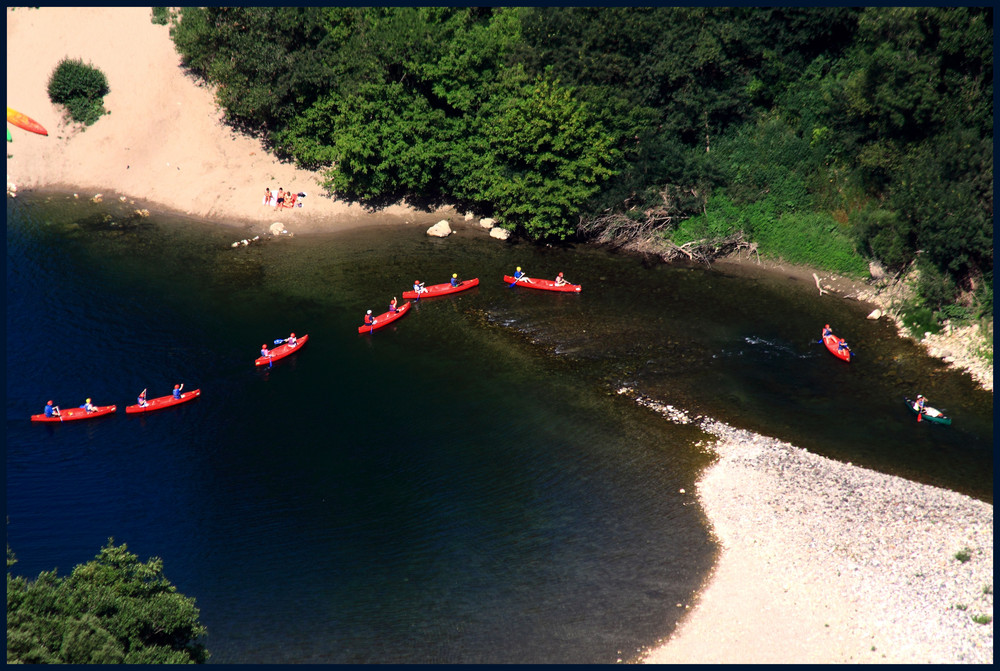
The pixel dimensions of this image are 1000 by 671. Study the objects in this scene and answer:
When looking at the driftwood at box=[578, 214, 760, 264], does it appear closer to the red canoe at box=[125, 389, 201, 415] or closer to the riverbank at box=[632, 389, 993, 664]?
the riverbank at box=[632, 389, 993, 664]

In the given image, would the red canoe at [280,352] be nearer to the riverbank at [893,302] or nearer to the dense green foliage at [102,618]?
the dense green foliage at [102,618]

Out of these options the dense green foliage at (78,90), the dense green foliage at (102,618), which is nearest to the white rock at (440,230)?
the dense green foliage at (78,90)

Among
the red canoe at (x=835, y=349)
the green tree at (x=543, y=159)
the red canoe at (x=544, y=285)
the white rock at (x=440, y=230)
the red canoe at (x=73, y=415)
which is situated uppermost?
the green tree at (x=543, y=159)

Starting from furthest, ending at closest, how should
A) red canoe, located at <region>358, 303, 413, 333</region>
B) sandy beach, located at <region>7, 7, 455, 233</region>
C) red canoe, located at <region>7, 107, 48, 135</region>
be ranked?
sandy beach, located at <region>7, 7, 455, 233</region>, red canoe, located at <region>7, 107, 48, 135</region>, red canoe, located at <region>358, 303, 413, 333</region>

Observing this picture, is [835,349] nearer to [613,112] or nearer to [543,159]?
[613,112]

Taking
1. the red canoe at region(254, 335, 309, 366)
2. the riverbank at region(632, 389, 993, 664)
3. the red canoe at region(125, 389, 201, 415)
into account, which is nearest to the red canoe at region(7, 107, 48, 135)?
the red canoe at region(125, 389, 201, 415)

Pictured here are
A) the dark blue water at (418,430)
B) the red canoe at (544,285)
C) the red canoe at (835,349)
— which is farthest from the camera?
the red canoe at (544,285)
